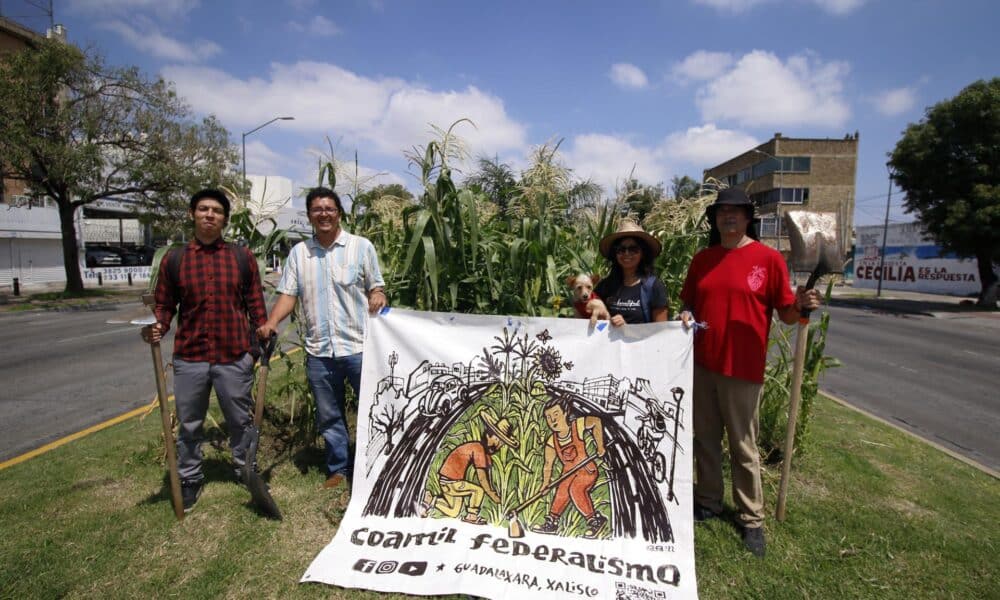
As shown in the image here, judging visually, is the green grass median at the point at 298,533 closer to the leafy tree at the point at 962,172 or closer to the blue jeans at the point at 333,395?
the blue jeans at the point at 333,395

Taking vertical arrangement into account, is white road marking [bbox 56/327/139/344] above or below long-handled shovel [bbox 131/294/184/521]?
below

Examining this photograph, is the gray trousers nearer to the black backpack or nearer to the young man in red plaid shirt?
the young man in red plaid shirt

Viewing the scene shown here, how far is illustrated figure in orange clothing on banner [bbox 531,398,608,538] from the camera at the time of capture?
2723 millimetres

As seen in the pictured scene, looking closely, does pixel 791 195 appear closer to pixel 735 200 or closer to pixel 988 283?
pixel 988 283

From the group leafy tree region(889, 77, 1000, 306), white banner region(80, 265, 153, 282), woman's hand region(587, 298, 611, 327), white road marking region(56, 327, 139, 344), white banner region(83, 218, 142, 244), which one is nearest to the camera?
woman's hand region(587, 298, 611, 327)

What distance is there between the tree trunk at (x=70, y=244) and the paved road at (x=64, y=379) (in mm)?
6339

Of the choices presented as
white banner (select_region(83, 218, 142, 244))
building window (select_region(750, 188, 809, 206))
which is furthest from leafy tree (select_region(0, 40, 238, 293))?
building window (select_region(750, 188, 809, 206))

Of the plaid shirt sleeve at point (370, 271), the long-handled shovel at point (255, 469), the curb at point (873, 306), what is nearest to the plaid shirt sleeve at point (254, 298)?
the long-handled shovel at point (255, 469)

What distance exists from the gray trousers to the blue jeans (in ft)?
1.32

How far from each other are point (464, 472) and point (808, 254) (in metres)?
2.36

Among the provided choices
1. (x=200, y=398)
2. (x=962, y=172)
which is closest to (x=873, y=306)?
(x=962, y=172)

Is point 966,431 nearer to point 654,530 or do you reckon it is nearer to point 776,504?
point 776,504

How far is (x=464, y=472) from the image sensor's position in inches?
115

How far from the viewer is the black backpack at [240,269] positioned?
2.98m
